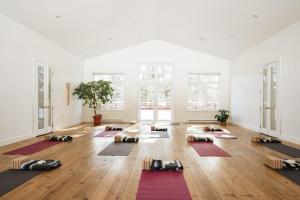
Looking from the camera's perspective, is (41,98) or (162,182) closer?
(162,182)

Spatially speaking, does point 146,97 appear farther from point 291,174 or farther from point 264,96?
point 291,174

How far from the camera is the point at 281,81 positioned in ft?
20.8

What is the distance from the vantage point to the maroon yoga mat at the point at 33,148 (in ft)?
15.2

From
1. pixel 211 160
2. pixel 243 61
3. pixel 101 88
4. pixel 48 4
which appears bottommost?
pixel 211 160

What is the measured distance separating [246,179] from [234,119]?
7.23 meters

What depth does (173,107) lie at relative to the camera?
1084cm

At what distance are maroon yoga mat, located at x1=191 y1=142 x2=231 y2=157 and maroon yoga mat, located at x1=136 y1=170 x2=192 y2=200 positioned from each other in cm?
143

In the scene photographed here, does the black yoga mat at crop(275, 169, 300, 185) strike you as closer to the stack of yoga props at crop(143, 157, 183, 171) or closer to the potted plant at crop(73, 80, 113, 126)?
the stack of yoga props at crop(143, 157, 183, 171)

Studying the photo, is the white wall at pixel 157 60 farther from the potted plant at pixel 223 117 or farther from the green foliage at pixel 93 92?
the green foliage at pixel 93 92

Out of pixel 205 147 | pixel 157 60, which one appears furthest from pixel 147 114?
pixel 205 147

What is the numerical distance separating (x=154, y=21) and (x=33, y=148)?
18.1 feet

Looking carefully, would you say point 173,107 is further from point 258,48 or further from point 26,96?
point 26,96

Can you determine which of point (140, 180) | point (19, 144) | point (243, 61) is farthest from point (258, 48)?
point (19, 144)

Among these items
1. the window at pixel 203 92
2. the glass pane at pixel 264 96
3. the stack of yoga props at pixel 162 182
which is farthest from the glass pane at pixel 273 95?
the stack of yoga props at pixel 162 182
